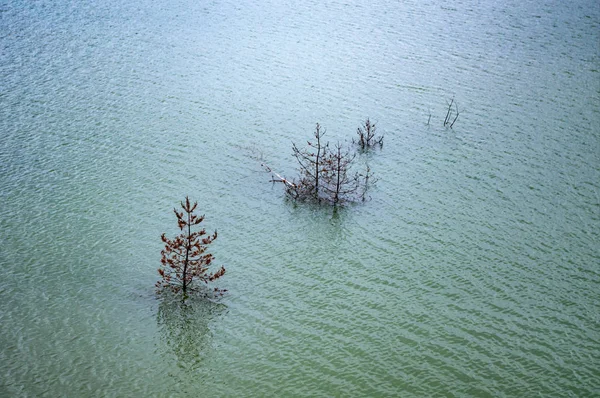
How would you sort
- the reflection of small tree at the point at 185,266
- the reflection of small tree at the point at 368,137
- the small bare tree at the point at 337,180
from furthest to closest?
the reflection of small tree at the point at 368,137
the small bare tree at the point at 337,180
the reflection of small tree at the point at 185,266

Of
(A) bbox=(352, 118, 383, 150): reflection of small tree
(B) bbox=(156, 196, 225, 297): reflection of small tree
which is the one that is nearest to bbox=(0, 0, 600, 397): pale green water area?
(B) bbox=(156, 196, 225, 297): reflection of small tree

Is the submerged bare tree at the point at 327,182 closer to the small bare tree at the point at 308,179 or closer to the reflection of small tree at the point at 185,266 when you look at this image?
the small bare tree at the point at 308,179

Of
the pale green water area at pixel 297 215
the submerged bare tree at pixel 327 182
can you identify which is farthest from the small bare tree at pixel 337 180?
the pale green water area at pixel 297 215

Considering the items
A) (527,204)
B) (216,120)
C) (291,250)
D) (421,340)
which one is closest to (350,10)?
(216,120)

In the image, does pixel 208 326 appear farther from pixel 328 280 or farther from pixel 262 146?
pixel 262 146

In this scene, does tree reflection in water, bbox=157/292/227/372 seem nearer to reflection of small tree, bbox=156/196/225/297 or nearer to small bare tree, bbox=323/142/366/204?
reflection of small tree, bbox=156/196/225/297
